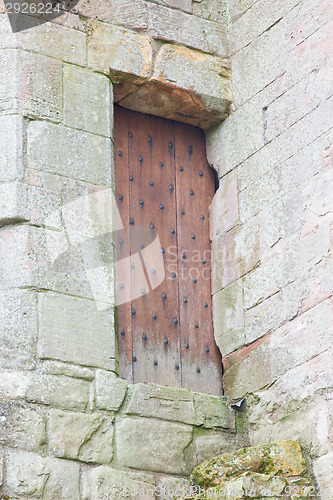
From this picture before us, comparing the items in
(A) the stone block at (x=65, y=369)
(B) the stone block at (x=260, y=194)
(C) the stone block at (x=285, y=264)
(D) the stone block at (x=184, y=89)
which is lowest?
(A) the stone block at (x=65, y=369)

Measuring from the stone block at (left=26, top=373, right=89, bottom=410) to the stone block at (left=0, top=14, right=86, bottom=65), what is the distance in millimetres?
1604

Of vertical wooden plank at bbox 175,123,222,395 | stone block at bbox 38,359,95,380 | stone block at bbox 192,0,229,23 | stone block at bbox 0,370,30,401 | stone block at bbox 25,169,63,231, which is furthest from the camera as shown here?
stone block at bbox 192,0,229,23

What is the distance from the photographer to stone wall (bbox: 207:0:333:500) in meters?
4.10

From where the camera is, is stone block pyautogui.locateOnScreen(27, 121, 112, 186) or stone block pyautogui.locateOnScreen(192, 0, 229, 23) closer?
stone block pyautogui.locateOnScreen(27, 121, 112, 186)

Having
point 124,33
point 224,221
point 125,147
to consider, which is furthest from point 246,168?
point 124,33

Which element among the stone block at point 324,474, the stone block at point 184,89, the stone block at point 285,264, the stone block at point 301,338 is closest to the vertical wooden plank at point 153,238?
the stone block at point 184,89

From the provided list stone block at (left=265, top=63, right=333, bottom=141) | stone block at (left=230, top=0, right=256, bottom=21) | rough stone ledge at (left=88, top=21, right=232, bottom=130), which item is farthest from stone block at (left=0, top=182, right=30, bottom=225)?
stone block at (left=230, top=0, right=256, bottom=21)

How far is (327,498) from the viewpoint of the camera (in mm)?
3754

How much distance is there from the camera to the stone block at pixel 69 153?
4305mm

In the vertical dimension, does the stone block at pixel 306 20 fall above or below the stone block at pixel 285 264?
above

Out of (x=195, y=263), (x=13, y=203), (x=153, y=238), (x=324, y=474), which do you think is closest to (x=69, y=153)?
(x=13, y=203)

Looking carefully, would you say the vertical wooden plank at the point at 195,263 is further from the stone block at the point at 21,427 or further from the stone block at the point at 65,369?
the stone block at the point at 21,427

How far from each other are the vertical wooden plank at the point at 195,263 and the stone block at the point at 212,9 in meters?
0.62

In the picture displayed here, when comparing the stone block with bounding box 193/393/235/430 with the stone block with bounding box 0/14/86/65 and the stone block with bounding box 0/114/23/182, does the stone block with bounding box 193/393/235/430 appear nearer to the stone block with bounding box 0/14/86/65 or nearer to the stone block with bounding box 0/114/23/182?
the stone block with bounding box 0/114/23/182
